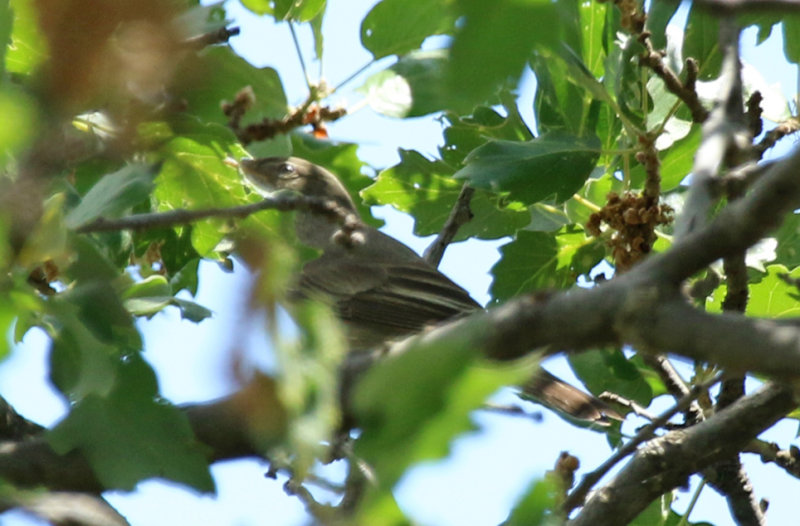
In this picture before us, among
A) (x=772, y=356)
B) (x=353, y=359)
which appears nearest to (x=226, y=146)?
(x=353, y=359)

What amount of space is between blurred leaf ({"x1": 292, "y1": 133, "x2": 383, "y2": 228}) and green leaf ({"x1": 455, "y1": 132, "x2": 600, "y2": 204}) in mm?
750

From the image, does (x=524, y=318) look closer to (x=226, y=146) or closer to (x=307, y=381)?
(x=307, y=381)

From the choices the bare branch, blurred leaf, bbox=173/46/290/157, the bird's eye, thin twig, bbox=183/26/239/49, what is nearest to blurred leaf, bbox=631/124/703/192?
blurred leaf, bbox=173/46/290/157

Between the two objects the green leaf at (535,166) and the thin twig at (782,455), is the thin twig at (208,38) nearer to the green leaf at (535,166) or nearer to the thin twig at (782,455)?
the green leaf at (535,166)

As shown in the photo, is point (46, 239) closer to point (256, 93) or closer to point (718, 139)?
point (718, 139)

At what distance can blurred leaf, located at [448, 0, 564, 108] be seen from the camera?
118 centimetres

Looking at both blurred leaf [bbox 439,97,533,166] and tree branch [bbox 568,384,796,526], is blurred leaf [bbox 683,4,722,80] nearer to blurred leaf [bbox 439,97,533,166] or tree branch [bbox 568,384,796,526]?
blurred leaf [bbox 439,97,533,166]

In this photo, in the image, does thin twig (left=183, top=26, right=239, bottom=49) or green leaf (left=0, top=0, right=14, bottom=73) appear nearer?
thin twig (left=183, top=26, right=239, bottom=49)

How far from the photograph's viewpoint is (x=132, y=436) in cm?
222

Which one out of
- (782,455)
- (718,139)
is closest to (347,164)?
(782,455)

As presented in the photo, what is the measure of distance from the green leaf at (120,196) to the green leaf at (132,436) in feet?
1.10

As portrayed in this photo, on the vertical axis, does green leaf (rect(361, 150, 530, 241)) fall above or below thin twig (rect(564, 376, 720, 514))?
above

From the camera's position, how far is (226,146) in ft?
10.5

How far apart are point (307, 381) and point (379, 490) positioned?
0.15 m
